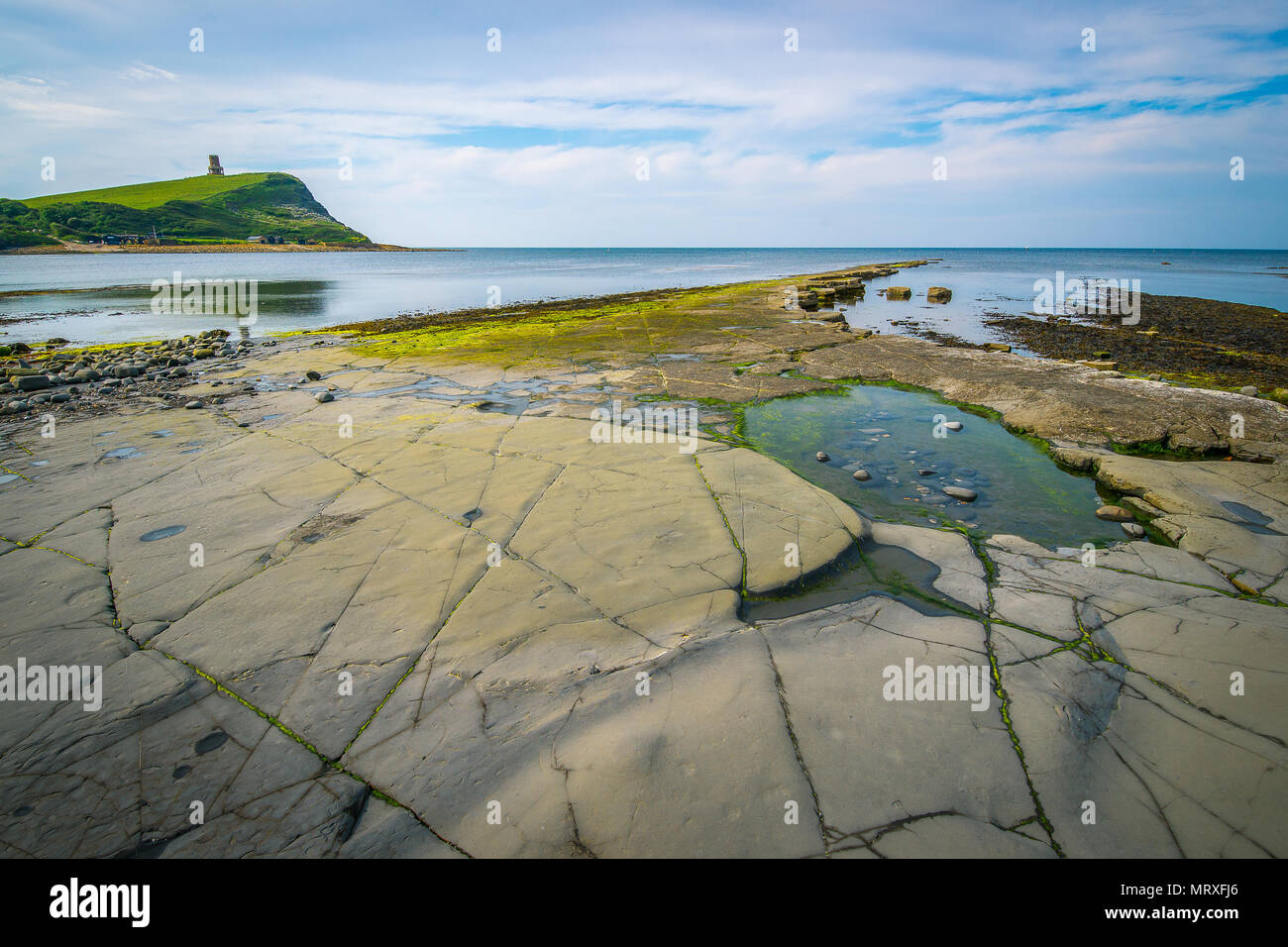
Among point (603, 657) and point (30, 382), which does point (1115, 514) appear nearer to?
point (603, 657)

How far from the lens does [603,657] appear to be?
3.44 m

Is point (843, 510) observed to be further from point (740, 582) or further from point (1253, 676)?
point (1253, 676)

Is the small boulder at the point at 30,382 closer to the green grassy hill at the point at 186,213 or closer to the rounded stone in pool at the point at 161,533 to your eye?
the rounded stone in pool at the point at 161,533

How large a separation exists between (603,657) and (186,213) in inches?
5695

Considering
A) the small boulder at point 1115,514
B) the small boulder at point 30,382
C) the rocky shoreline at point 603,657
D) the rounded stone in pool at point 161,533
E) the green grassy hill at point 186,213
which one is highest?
the green grassy hill at point 186,213

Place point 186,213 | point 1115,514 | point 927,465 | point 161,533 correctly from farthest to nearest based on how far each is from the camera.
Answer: point 186,213 → point 927,465 → point 1115,514 → point 161,533

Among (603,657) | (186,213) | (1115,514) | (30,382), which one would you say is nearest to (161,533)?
(603,657)

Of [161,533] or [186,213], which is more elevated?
[186,213]

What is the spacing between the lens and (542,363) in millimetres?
12734

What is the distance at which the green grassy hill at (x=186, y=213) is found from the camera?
8431 cm

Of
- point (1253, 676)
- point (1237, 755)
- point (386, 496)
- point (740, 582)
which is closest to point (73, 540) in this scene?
point (386, 496)

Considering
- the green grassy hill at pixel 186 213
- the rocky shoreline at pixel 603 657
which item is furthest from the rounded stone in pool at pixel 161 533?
the green grassy hill at pixel 186 213

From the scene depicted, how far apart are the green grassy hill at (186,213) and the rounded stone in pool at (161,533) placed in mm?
114259

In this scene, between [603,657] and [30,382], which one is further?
[30,382]
